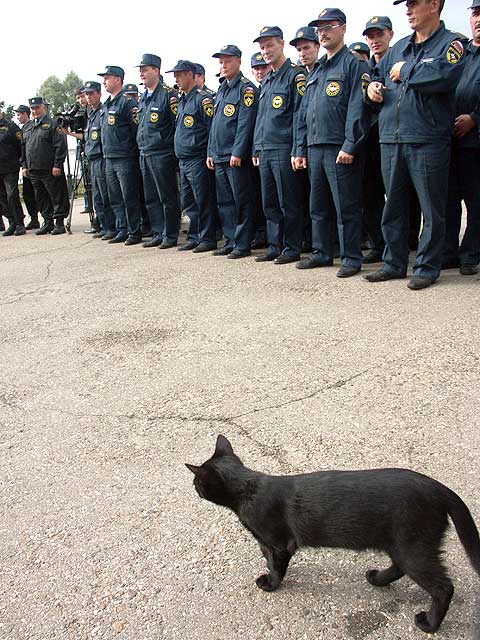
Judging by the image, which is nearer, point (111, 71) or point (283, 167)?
point (283, 167)

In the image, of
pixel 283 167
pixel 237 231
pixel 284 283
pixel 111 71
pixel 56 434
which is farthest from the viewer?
pixel 111 71

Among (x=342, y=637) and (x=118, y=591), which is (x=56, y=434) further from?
(x=342, y=637)

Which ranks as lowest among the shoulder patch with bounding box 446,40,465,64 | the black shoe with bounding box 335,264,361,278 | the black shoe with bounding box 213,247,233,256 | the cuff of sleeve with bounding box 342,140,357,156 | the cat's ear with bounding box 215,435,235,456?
the black shoe with bounding box 213,247,233,256

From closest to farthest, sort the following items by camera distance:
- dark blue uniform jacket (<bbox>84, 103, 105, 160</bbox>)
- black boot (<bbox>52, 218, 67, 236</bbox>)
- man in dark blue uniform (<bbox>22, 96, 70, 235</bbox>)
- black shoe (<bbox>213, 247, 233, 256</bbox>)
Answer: black shoe (<bbox>213, 247, 233, 256</bbox>) < dark blue uniform jacket (<bbox>84, 103, 105, 160</bbox>) < man in dark blue uniform (<bbox>22, 96, 70, 235</bbox>) < black boot (<bbox>52, 218, 67, 236</bbox>)

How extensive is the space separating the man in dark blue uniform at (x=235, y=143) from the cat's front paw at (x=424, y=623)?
18.0 feet

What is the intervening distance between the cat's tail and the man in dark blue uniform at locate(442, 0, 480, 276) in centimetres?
400

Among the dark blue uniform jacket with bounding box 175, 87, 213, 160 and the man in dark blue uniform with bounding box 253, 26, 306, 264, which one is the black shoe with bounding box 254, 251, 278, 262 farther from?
the dark blue uniform jacket with bounding box 175, 87, 213, 160

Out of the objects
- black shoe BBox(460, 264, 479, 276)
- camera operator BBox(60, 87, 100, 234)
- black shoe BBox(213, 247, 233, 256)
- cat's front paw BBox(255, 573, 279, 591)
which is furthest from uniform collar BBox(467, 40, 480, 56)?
camera operator BBox(60, 87, 100, 234)

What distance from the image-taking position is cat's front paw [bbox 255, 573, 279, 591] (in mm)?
1938

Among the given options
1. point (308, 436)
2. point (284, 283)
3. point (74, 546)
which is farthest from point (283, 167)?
point (74, 546)

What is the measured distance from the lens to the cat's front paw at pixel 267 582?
194 cm

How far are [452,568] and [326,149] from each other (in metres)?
4.38

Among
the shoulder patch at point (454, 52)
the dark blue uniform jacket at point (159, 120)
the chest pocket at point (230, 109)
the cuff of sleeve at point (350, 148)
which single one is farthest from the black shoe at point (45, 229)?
the shoulder patch at point (454, 52)

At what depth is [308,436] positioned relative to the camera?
2.83m
